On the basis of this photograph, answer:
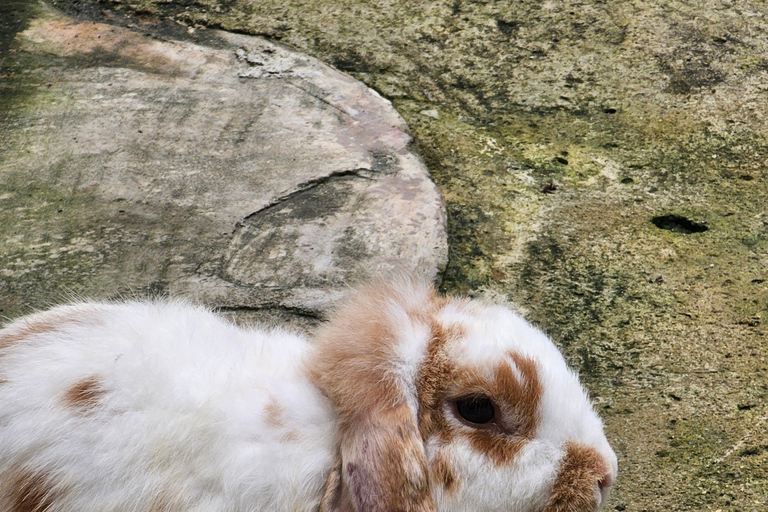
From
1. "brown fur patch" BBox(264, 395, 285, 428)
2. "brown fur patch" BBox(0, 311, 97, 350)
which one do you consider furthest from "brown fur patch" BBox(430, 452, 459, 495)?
"brown fur patch" BBox(0, 311, 97, 350)

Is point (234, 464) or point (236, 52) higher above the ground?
point (234, 464)

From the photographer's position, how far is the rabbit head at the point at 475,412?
221 cm

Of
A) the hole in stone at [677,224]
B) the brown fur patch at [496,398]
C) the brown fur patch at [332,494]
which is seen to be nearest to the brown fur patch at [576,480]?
the brown fur patch at [496,398]

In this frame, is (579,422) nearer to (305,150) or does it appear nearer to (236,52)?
(305,150)

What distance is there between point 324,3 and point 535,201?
2.22 meters

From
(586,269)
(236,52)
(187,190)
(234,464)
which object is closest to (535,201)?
(586,269)

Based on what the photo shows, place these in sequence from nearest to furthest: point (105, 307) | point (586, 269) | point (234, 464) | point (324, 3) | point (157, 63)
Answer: point (234, 464)
point (105, 307)
point (586, 269)
point (157, 63)
point (324, 3)

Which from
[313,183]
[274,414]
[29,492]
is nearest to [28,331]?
[29,492]

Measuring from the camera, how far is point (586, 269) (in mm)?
3717

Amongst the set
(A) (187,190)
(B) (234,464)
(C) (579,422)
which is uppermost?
(C) (579,422)

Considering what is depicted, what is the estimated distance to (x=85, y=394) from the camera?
2215 millimetres

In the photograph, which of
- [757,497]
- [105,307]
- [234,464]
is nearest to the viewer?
[234,464]

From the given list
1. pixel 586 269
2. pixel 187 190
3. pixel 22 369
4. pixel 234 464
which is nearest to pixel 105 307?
pixel 22 369

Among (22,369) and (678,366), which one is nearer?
(22,369)
